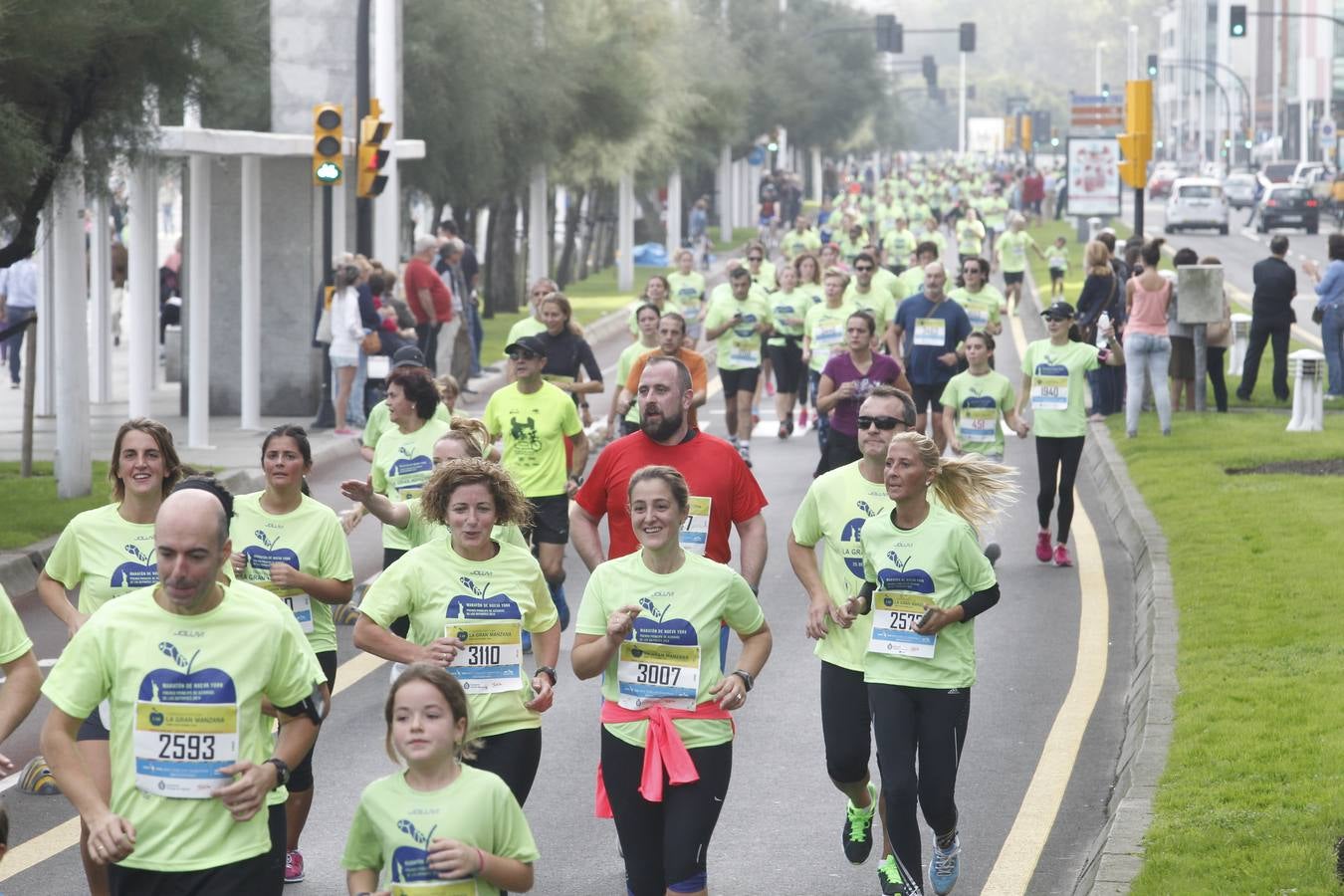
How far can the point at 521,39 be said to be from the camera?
3678cm

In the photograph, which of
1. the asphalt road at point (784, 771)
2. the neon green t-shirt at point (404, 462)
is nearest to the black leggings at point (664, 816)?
the asphalt road at point (784, 771)

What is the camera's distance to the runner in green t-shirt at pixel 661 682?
6.45 m

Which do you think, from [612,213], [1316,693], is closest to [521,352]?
[1316,693]

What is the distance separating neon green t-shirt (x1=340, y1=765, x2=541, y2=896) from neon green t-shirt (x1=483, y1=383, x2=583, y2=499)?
6.52 metres

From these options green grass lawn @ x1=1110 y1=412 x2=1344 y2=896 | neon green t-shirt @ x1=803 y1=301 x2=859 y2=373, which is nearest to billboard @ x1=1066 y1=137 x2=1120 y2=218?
green grass lawn @ x1=1110 y1=412 x2=1344 y2=896

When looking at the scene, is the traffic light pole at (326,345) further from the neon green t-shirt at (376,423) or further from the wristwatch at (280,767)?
the wristwatch at (280,767)

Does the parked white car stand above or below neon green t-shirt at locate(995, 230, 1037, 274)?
above

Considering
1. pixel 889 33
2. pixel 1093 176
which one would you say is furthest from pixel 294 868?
pixel 889 33

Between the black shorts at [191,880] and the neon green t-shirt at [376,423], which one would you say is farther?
the neon green t-shirt at [376,423]

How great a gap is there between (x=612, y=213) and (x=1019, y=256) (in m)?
24.1

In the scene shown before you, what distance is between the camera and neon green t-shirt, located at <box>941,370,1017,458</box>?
14.1 metres

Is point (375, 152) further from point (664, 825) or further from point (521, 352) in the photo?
point (664, 825)

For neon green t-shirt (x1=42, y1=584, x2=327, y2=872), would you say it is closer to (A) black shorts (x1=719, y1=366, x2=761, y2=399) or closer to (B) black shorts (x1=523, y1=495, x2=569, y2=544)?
(B) black shorts (x1=523, y1=495, x2=569, y2=544)

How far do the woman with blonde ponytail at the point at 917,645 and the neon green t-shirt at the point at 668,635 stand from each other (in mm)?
967
